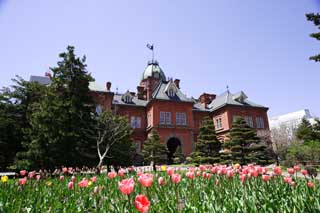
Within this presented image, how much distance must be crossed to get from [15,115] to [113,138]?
28.7 ft

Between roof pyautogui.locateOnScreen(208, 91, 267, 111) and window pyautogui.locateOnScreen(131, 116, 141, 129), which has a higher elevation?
roof pyautogui.locateOnScreen(208, 91, 267, 111)

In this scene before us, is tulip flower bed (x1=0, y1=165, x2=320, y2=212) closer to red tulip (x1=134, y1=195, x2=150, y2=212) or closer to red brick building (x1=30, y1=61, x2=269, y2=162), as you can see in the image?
red tulip (x1=134, y1=195, x2=150, y2=212)

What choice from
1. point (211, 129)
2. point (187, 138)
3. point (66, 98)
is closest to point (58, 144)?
point (66, 98)

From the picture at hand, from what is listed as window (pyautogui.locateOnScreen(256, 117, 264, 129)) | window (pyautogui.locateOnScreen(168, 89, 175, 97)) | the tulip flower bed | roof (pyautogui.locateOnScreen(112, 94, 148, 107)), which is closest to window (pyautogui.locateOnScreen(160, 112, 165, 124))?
window (pyautogui.locateOnScreen(168, 89, 175, 97))

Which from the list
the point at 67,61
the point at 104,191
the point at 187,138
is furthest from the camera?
the point at 187,138

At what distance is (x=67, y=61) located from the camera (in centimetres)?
Answer: 1533

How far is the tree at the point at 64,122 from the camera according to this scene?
510 inches

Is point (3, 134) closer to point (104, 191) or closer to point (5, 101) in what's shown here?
point (5, 101)

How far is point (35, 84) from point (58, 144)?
7269mm

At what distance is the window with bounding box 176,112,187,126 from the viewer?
29872 millimetres

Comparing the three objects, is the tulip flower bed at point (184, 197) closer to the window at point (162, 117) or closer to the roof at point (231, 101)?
the window at point (162, 117)

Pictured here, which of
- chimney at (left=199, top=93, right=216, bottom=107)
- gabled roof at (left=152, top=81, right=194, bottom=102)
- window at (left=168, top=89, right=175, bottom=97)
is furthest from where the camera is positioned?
chimney at (left=199, top=93, right=216, bottom=107)

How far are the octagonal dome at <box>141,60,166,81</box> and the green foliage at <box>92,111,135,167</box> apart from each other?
27.4 metres

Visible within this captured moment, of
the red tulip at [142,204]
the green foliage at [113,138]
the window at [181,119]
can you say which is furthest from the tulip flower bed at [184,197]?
the window at [181,119]
